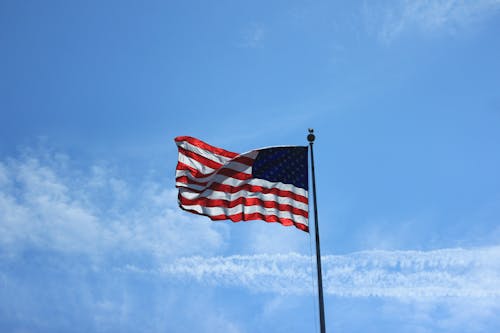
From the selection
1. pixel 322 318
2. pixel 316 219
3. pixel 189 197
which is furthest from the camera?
pixel 189 197

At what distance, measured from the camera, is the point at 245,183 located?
22406mm

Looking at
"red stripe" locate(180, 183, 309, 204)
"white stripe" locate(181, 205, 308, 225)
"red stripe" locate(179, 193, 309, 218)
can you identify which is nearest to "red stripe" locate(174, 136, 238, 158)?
"red stripe" locate(180, 183, 309, 204)

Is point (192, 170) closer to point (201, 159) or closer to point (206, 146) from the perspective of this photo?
point (201, 159)

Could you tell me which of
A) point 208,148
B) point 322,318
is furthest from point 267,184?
point 322,318

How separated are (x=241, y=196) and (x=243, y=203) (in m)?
0.35

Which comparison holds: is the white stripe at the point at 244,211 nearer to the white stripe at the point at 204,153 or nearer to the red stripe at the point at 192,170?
the red stripe at the point at 192,170

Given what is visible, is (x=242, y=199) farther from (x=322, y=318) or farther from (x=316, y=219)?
(x=322, y=318)

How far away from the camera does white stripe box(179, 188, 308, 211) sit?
21.8 m

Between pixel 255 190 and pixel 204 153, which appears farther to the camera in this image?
pixel 204 153

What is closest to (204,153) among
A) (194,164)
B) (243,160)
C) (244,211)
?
(194,164)

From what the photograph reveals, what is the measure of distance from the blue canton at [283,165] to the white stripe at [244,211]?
4.66ft

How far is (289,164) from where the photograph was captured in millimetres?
22781

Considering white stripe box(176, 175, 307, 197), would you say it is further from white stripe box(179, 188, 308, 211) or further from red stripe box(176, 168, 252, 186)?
white stripe box(179, 188, 308, 211)

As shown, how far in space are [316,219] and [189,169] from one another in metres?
6.21
